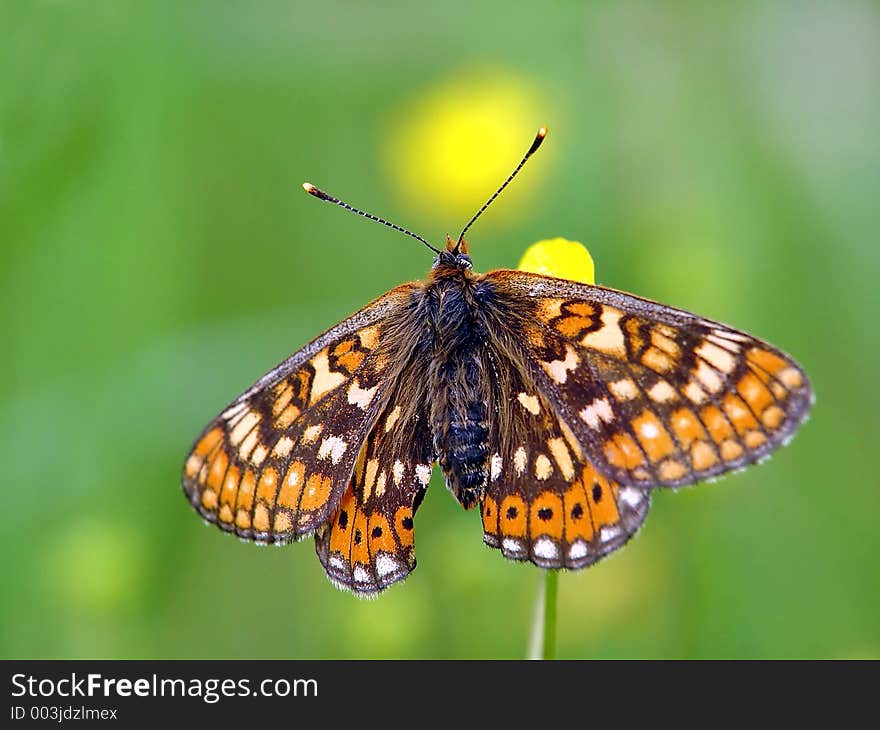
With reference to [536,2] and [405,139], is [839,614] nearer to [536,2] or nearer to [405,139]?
[405,139]

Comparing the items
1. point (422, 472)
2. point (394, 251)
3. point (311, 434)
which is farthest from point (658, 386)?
point (394, 251)

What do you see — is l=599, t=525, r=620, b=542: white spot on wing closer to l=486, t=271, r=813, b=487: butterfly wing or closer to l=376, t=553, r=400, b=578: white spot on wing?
l=486, t=271, r=813, b=487: butterfly wing

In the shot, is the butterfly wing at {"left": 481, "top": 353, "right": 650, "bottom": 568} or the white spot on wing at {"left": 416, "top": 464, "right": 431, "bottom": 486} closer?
the butterfly wing at {"left": 481, "top": 353, "right": 650, "bottom": 568}

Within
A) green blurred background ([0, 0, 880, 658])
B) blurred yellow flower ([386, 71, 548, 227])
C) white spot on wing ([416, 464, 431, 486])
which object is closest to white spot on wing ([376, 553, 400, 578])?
white spot on wing ([416, 464, 431, 486])

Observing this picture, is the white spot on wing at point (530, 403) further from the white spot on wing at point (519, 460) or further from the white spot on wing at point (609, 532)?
the white spot on wing at point (609, 532)

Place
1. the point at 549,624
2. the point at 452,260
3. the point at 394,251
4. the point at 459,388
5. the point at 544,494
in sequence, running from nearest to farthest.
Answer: the point at 549,624 → the point at 544,494 → the point at 459,388 → the point at 452,260 → the point at 394,251

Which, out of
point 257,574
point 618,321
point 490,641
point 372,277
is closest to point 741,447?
point 618,321

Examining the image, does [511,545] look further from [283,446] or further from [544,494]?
[283,446]
